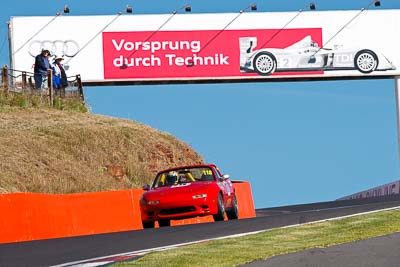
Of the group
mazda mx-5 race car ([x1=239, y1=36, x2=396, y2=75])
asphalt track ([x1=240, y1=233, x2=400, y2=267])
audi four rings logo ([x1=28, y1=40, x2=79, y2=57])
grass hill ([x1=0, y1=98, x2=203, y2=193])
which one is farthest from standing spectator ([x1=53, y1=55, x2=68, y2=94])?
asphalt track ([x1=240, y1=233, x2=400, y2=267])

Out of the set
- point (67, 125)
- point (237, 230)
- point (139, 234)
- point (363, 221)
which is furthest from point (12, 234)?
point (67, 125)

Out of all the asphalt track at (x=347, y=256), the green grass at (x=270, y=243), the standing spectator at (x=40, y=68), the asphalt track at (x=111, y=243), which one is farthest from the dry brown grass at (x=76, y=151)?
the asphalt track at (x=347, y=256)

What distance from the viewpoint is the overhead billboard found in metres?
53.6

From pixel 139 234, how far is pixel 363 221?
383 cm

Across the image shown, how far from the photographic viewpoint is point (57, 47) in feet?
176

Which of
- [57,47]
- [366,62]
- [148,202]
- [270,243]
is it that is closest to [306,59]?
[366,62]

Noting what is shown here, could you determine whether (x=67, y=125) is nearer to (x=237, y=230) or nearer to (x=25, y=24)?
(x=25, y=24)

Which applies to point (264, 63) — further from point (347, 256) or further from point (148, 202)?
point (347, 256)

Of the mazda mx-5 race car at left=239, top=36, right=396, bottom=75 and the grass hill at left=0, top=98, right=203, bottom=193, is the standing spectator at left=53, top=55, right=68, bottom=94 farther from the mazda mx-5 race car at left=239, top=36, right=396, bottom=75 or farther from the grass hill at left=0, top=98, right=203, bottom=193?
the mazda mx-5 race car at left=239, top=36, right=396, bottom=75

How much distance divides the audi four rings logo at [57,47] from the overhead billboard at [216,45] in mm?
48

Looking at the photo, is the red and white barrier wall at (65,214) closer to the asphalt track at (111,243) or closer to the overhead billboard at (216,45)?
the asphalt track at (111,243)

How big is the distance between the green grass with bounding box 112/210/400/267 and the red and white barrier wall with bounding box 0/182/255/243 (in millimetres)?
4621

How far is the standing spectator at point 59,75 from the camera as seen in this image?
42294 mm

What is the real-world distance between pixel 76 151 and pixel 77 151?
0.14 ft
